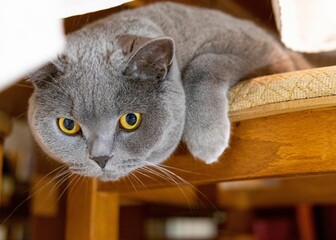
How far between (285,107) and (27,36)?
532mm

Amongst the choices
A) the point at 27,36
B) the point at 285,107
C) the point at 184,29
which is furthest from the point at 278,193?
the point at 27,36

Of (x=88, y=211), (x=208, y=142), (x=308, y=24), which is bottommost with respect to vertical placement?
(x=88, y=211)

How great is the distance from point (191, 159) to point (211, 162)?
2.9 inches

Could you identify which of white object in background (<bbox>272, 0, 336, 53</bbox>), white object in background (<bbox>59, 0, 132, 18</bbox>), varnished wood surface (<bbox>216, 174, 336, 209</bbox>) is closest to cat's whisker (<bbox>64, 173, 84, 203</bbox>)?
white object in background (<bbox>59, 0, 132, 18</bbox>)

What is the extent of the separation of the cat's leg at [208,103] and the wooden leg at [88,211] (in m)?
0.28

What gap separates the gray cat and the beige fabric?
0.06 metres

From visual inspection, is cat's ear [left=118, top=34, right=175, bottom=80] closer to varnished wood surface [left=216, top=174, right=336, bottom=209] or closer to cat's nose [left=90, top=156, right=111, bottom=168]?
cat's nose [left=90, top=156, right=111, bottom=168]

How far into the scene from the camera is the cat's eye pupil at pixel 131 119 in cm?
94

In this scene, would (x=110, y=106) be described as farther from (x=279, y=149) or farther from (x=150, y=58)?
(x=279, y=149)

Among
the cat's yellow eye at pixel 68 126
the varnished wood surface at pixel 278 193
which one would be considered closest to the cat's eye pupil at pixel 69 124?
the cat's yellow eye at pixel 68 126

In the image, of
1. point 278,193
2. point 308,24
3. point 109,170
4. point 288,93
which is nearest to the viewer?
point 288,93

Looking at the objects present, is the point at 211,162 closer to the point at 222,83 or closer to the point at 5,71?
the point at 222,83

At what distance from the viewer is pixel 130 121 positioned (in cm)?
94

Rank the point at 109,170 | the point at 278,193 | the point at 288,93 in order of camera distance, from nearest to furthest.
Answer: the point at 288,93
the point at 109,170
the point at 278,193
